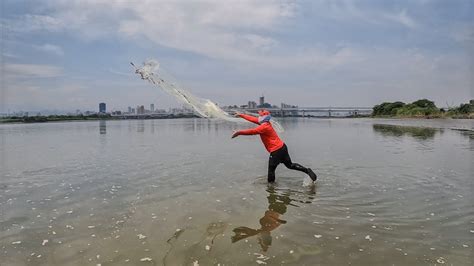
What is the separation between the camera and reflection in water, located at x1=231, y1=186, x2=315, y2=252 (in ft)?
24.4

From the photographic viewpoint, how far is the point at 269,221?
27.9 feet

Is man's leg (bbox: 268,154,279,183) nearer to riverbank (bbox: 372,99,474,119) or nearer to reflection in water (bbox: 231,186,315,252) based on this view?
reflection in water (bbox: 231,186,315,252)

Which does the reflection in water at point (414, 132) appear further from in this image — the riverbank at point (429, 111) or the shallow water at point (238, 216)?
the riverbank at point (429, 111)

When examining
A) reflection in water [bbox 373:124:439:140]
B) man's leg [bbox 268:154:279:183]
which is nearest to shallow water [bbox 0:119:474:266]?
man's leg [bbox 268:154:279:183]

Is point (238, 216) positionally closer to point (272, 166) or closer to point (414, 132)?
point (272, 166)

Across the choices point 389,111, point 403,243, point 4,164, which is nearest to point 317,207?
point 403,243

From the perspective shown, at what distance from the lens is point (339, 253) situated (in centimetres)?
662

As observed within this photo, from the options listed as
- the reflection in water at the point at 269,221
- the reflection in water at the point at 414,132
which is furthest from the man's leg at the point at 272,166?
the reflection in water at the point at 414,132

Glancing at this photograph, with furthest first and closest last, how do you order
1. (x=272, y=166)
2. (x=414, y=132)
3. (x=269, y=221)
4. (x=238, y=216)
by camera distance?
(x=414, y=132)
(x=272, y=166)
(x=238, y=216)
(x=269, y=221)

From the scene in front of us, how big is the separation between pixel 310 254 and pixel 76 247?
14.3 ft

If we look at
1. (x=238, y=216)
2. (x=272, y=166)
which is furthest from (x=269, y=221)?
(x=272, y=166)

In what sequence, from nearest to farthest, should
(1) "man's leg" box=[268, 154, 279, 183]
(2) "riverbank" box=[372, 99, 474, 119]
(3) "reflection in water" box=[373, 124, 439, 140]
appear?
1. (1) "man's leg" box=[268, 154, 279, 183]
2. (3) "reflection in water" box=[373, 124, 439, 140]
3. (2) "riverbank" box=[372, 99, 474, 119]

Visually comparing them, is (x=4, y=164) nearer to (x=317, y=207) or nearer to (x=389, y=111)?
(x=317, y=207)

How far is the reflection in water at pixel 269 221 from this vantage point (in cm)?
743
